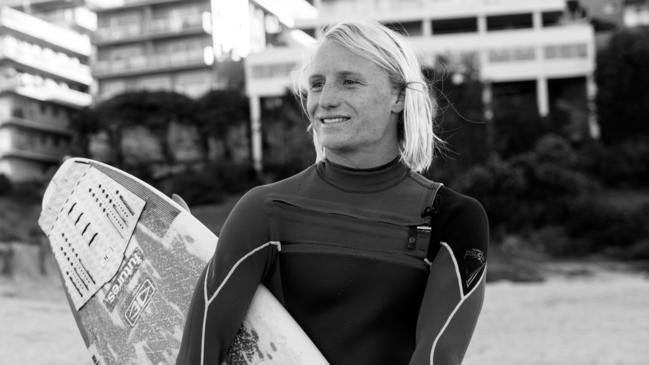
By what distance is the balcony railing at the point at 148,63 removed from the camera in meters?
48.2

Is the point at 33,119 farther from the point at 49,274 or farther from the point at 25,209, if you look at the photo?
the point at 49,274

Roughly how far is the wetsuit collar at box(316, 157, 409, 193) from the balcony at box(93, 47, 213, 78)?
46772 mm

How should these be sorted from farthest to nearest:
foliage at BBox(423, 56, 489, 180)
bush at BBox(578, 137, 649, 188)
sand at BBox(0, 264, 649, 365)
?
bush at BBox(578, 137, 649, 188), foliage at BBox(423, 56, 489, 180), sand at BBox(0, 264, 649, 365)

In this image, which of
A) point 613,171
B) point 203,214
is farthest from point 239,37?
point 613,171

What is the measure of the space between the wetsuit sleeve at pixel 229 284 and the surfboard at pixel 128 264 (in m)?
0.11

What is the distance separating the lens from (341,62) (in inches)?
76.6

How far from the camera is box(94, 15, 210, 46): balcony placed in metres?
48.6

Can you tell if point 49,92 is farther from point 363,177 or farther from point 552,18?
point 363,177

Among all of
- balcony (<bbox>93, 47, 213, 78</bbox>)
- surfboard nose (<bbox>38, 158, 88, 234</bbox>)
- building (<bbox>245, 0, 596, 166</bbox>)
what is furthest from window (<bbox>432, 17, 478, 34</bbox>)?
surfboard nose (<bbox>38, 158, 88, 234</bbox>)

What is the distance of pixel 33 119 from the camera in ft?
151

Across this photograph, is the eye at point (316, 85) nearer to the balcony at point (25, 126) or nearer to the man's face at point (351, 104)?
the man's face at point (351, 104)

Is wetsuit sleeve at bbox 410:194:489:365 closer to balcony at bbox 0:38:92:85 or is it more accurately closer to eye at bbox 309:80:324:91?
eye at bbox 309:80:324:91

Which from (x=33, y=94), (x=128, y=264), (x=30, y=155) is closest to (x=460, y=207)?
(x=128, y=264)

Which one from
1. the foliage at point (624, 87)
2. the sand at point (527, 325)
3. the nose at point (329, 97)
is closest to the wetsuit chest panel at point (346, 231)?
the nose at point (329, 97)
